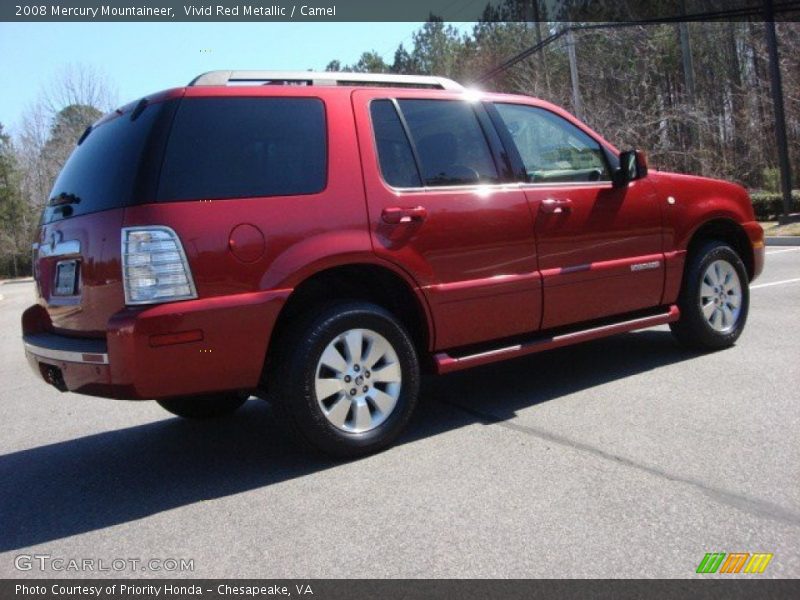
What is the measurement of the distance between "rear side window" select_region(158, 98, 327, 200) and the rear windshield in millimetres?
166

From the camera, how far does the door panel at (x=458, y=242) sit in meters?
4.11

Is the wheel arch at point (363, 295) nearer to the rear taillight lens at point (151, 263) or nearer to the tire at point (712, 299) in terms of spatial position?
the rear taillight lens at point (151, 263)

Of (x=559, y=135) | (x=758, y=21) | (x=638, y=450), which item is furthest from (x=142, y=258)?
(x=758, y=21)

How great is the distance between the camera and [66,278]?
3900mm

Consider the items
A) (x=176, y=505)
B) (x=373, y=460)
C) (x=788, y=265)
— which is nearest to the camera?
(x=176, y=505)

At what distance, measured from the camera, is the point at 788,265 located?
11.9 meters

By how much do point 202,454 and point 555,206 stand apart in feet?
8.86

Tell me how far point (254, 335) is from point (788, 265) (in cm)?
1083

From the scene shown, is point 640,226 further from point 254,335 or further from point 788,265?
point 788,265

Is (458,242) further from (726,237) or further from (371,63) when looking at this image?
(371,63)

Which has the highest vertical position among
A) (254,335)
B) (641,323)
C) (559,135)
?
(559,135)

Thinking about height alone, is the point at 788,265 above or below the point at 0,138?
below

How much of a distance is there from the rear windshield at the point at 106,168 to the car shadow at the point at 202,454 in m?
1.43
